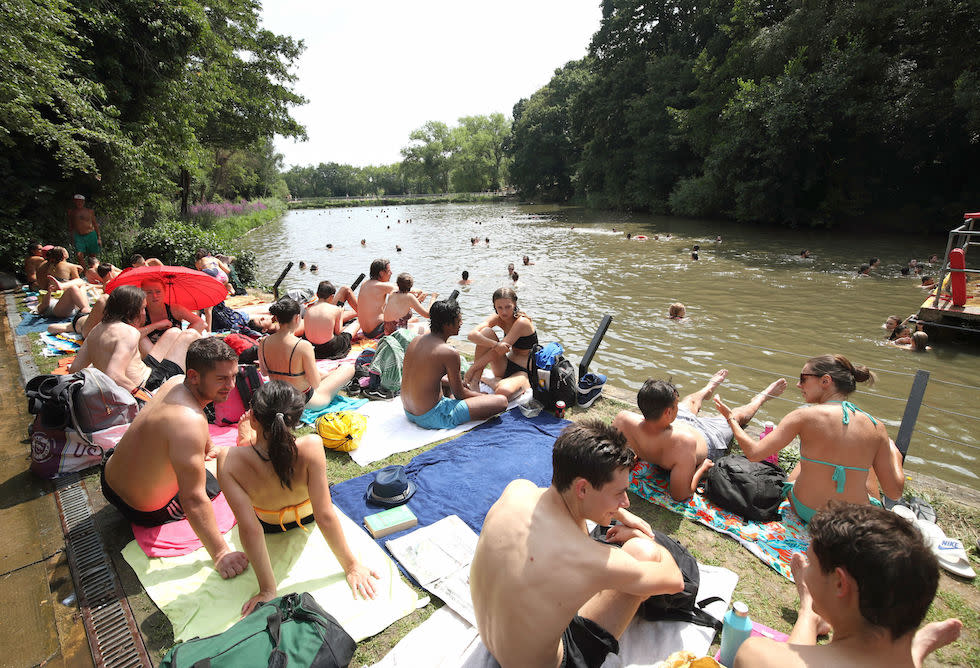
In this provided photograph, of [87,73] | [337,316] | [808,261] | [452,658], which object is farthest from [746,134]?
[452,658]

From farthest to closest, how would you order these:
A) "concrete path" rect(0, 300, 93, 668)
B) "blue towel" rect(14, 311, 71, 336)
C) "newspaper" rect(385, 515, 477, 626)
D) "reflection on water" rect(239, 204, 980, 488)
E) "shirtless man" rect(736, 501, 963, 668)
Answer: "blue towel" rect(14, 311, 71, 336) → "reflection on water" rect(239, 204, 980, 488) → "newspaper" rect(385, 515, 477, 626) → "concrete path" rect(0, 300, 93, 668) → "shirtless man" rect(736, 501, 963, 668)

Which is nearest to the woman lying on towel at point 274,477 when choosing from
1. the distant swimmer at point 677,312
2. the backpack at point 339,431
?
the backpack at point 339,431

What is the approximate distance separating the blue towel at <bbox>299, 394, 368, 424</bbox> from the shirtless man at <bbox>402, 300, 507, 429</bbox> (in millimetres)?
841

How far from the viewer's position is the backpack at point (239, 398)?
17.0ft

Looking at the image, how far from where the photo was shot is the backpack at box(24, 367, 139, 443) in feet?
13.4

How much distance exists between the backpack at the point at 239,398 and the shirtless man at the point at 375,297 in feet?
10.5

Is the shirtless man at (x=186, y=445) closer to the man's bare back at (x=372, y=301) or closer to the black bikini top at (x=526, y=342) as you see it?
the black bikini top at (x=526, y=342)

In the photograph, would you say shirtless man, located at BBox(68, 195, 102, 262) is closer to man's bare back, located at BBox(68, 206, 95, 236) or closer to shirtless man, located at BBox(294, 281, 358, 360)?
man's bare back, located at BBox(68, 206, 95, 236)

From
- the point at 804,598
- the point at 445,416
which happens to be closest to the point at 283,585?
the point at 445,416

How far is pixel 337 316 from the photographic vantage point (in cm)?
772

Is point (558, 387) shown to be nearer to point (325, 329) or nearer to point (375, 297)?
point (325, 329)

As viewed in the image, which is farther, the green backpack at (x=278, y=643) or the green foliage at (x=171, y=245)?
the green foliage at (x=171, y=245)

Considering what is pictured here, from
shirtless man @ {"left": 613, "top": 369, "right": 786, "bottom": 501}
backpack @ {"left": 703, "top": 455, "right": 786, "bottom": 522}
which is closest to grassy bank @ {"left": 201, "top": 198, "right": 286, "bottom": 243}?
shirtless man @ {"left": 613, "top": 369, "right": 786, "bottom": 501}

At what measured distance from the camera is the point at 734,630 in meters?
2.50
